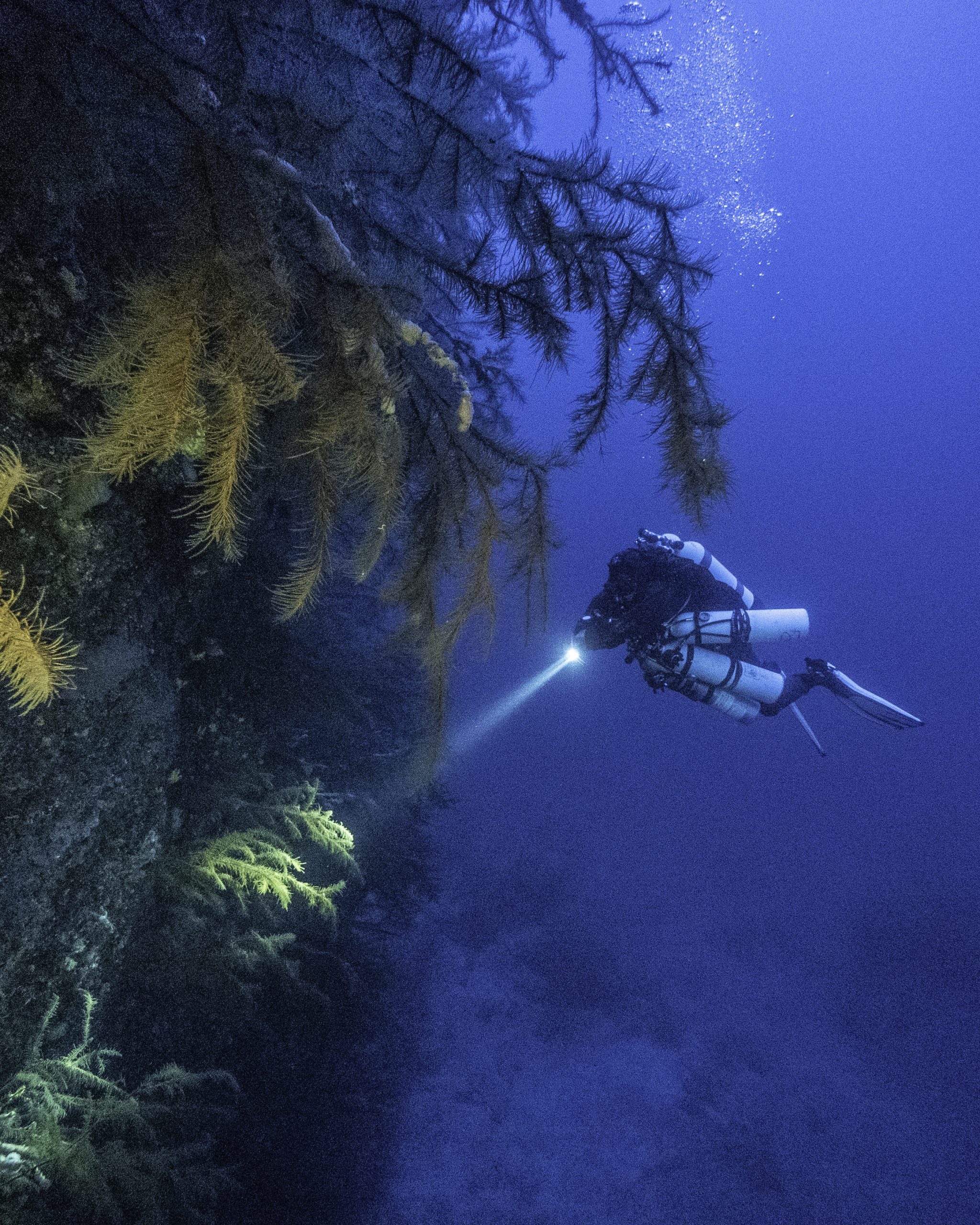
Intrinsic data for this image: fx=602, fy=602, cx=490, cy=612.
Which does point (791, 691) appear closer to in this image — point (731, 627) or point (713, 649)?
point (713, 649)

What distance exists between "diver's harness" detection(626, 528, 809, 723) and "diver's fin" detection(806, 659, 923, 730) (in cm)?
50

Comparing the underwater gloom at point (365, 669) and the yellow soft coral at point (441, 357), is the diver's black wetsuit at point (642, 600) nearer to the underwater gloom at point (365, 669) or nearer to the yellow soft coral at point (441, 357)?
the underwater gloom at point (365, 669)

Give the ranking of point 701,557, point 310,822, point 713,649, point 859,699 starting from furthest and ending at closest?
point 859,699, point 713,649, point 701,557, point 310,822

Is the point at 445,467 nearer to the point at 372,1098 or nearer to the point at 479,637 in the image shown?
the point at 479,637

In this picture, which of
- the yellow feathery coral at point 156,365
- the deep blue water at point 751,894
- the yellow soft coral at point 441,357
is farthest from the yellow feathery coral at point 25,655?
the deep blue water at point 751,894

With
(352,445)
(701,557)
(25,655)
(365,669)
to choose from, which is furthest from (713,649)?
(25,655)

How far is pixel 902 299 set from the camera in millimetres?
73125

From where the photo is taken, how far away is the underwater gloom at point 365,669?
1771mm

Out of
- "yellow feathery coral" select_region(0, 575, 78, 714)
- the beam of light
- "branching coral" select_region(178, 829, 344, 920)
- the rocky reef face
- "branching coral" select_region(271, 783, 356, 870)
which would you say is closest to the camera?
"yellow feathery coral" select_region(0, 575, 78, 714)

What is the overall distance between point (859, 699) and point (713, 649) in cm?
261

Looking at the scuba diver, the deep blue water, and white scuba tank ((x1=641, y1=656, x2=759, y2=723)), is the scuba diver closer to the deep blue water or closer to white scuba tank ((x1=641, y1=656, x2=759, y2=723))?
white scuba tank ((x1=641, y1=656, x2=759, y2=723))

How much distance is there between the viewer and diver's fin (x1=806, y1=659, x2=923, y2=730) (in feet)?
26.0

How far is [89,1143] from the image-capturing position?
112 inches

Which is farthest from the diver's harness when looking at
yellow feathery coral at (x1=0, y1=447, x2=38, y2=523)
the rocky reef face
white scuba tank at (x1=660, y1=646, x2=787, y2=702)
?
yellow feathery coral at (x1=0, y1=447, x2=38, y2=523)
